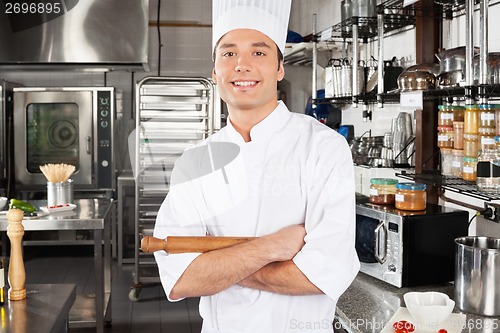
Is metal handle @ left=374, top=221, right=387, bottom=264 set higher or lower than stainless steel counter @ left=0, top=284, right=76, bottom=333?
higher

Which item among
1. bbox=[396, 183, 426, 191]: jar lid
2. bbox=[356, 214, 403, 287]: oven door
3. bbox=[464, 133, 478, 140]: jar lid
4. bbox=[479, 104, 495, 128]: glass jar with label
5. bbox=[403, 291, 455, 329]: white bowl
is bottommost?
bbox=[403, 291, 455, 329]: white bowl

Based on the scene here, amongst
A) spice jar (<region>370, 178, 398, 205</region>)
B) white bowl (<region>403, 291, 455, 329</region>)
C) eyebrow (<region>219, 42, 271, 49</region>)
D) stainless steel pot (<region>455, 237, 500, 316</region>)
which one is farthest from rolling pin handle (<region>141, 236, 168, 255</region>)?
spice jar (<region>370, 178, 398, 205</region>)

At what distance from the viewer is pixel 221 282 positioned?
1131 millimetres

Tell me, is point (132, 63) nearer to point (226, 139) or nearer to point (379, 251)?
point (379, 251)

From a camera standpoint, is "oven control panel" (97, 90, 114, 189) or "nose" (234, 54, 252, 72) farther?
"oven control panel" (97, 90, 114, 189)

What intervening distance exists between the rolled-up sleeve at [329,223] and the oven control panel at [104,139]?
4.15m

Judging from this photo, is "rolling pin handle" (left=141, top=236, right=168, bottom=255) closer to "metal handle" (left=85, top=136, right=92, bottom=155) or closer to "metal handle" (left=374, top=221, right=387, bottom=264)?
"metal handle" (left=374, top=221, right=387, bottom=264)

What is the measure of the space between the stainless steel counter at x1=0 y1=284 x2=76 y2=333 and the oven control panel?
3.03 meters

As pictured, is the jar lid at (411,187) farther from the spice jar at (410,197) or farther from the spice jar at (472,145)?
the spice jar at (472,145)

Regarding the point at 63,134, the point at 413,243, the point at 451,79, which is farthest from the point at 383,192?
the point at 63,134

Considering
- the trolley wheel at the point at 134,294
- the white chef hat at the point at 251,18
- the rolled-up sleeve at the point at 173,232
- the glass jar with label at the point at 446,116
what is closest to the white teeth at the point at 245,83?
the white chef hat at the point at 251,18

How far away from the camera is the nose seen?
1135 millimetres

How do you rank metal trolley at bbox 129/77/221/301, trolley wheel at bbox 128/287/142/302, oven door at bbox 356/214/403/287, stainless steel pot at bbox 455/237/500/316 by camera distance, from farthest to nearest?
metal trolley at bbox 129/77/221/301 → trolley wheel at bbox 128/287/142/302 → oven door at bbox 356/214/403/287 → stainless steel pot at bbox 455/237/500/316

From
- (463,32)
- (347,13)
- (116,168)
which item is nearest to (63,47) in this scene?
(116,168)
